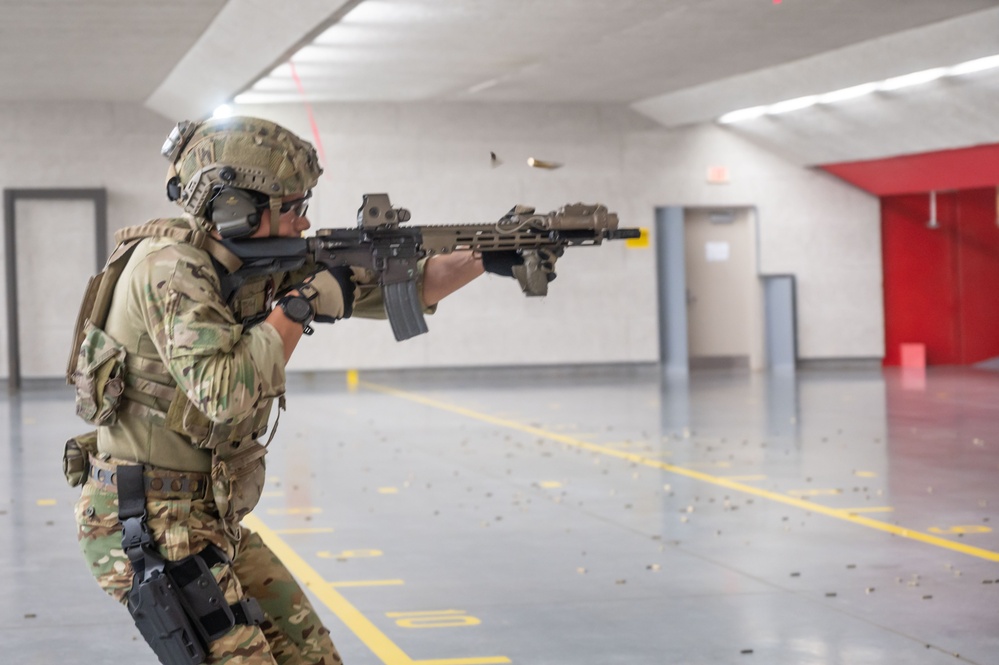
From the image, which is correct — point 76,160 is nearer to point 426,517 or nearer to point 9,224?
point 9,224

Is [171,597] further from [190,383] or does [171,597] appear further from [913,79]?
[913,79]

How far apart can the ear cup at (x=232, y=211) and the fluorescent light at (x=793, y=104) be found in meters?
15.9

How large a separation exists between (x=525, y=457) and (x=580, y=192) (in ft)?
33.0

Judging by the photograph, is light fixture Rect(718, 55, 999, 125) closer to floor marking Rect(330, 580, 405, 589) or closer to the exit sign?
the exit sign

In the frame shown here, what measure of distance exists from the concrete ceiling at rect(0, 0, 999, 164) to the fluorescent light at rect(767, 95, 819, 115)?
0.18m

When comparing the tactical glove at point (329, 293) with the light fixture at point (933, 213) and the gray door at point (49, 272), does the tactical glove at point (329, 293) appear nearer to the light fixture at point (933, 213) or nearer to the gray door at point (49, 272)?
the gray door at point (49, 272)

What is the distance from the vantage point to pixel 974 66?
49.5ft

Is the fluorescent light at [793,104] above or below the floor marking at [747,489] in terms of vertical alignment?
above

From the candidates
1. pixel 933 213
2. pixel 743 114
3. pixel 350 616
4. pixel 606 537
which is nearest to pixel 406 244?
pixel 350 616

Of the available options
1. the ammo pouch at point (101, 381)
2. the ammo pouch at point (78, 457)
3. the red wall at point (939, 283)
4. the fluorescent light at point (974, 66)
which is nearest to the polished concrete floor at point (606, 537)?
the ammo pouch at point (78, 457)

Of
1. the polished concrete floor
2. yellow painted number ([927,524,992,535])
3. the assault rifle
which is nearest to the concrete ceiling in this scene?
the polished concrete floor

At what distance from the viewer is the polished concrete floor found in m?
5.30

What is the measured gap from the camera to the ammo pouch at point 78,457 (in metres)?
3.14

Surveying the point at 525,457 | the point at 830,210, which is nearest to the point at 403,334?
the point at 525,457
